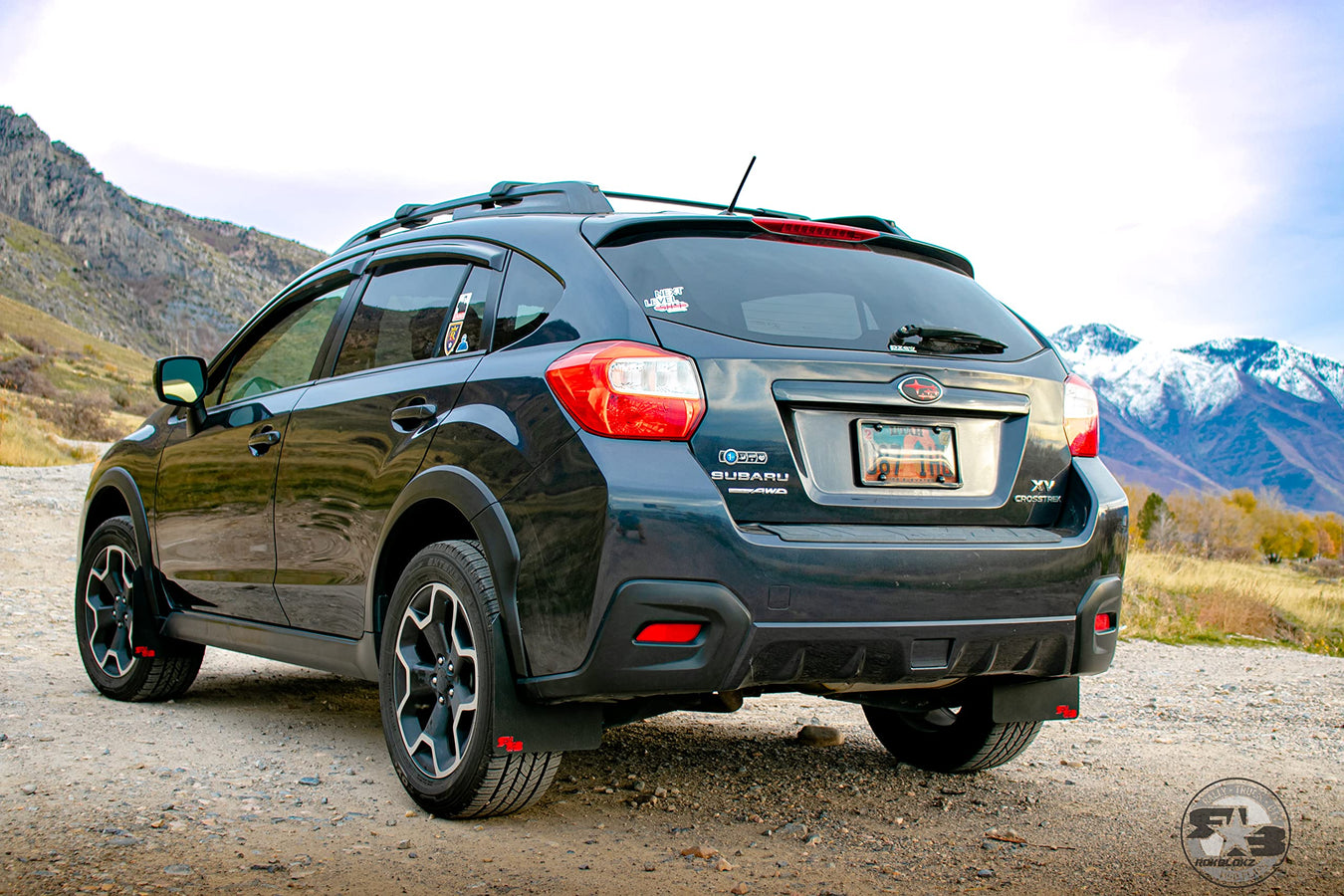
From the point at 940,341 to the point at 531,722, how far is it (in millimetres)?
1617

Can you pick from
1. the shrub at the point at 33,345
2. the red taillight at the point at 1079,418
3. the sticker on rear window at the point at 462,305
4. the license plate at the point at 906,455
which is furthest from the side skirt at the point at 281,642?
the shrub at the point at 33,345

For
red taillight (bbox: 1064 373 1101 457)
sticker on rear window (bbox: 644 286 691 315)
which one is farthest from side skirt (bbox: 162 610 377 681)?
red taillight (bbox: 1064 373 1101 457)

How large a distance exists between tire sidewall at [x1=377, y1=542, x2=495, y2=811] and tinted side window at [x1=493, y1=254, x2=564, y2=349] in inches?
26.2

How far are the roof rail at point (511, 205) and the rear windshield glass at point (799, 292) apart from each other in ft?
1.63

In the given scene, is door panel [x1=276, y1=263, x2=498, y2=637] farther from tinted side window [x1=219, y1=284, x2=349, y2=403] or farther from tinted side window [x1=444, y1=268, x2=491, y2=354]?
tinted side window [x1=219, y1=284, x2=349, y2=403]

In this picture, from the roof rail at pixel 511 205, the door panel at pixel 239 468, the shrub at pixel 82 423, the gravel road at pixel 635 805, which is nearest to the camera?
the gravel road at pixel 635 805

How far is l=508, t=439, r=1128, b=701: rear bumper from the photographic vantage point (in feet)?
9.56

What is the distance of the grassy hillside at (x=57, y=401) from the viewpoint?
22.5 m

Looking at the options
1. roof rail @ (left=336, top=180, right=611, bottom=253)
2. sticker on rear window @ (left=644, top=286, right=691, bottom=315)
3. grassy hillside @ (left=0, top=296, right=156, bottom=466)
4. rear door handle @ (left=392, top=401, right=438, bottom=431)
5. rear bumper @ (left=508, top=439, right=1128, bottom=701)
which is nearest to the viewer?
rear bumper @ (left=508, top=439, right=1128, bottom=701)

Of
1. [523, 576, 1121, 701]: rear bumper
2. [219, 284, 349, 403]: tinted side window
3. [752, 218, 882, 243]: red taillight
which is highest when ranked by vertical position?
[752, 218, 882, 243]: red taillight

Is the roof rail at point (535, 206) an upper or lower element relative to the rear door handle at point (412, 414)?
upper

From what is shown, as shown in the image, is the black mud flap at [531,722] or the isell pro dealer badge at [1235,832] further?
the isell pro dealer badge at [1235,832]

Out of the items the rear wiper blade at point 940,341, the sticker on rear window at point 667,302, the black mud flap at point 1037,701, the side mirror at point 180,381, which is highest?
the sticker on rear window at point 667,302

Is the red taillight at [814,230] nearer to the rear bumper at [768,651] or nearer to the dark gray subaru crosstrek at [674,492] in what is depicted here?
the dark gray subaru crosstrek at [674,492]
